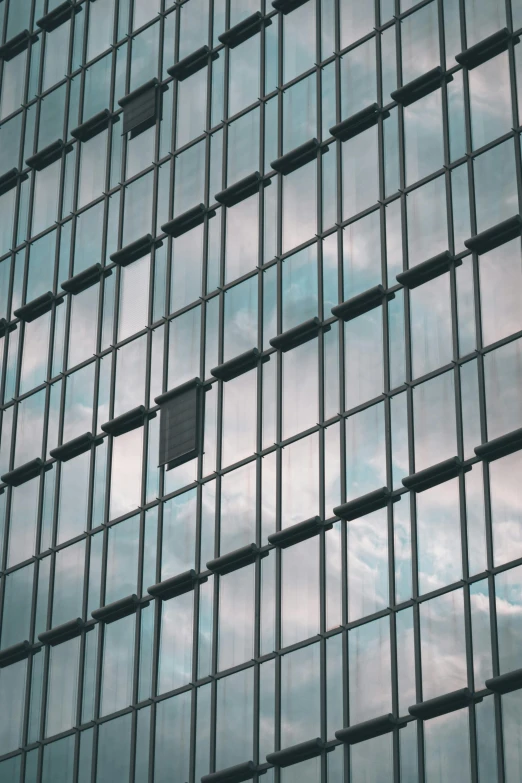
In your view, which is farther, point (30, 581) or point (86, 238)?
point (86, 238)

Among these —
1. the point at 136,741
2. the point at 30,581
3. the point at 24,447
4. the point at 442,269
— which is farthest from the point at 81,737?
the point at 442,269

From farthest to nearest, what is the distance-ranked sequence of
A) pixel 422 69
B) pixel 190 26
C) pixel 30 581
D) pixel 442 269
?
pixel 190 26
pixel 30 581
pixel 422 69
pixel 442 269

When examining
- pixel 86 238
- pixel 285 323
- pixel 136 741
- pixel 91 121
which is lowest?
pixel 136 741

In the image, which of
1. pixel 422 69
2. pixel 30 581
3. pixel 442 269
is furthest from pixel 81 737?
pixel 422 69

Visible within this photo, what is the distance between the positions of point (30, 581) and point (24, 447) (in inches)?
190

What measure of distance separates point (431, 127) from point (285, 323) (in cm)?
657

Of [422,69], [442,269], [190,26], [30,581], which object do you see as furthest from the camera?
[190,26]

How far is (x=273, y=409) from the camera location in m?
52.8

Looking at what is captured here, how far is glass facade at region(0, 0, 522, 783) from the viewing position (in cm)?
4675

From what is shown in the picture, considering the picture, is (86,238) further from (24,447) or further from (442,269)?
(442,269)

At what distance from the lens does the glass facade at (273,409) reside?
4675 cm

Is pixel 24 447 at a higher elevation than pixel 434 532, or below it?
higher

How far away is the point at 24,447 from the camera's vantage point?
6078cm

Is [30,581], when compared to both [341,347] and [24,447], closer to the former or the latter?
[24,447]
